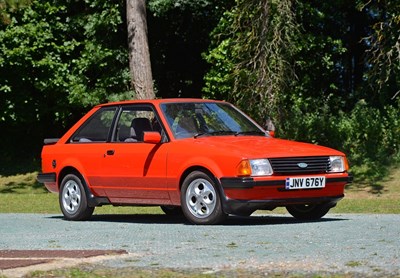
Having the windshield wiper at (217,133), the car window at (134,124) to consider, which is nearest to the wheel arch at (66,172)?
the car window at (134,124)

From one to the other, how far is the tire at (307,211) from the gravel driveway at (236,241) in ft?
0.52

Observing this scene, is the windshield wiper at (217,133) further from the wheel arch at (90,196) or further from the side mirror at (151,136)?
the wheel arch at (90,196)

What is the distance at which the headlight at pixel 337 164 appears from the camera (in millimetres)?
14570

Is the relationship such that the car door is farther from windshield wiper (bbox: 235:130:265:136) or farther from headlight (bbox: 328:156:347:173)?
headlight (bbox: 328:156:347:173)

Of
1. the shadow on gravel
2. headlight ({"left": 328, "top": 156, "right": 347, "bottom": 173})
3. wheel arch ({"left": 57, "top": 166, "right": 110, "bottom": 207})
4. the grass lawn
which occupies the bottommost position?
the grass lawn

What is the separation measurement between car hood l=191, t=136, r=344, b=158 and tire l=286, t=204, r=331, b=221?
3.01ft

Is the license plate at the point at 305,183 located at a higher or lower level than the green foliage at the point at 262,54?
lower

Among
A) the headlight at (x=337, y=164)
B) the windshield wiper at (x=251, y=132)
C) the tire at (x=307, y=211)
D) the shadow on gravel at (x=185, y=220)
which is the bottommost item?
the shadow on gravel at (x=185, y=220)

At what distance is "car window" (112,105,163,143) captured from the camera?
1558cm

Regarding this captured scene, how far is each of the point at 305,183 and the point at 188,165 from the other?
1.49 metres

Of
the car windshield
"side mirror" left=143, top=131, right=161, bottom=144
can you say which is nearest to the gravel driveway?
"side mirror" left=143, top=131, right=161, bottom=144

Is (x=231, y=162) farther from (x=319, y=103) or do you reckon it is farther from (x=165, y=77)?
(x=165, y=77)

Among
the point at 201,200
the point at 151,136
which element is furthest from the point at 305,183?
the point at 151,136

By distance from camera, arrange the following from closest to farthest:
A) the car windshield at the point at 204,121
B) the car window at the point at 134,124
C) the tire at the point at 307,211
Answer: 1. the car windshield at the point at 204,121
2. the tire at the point at 307,211
3. the car window at the point at 134,124
